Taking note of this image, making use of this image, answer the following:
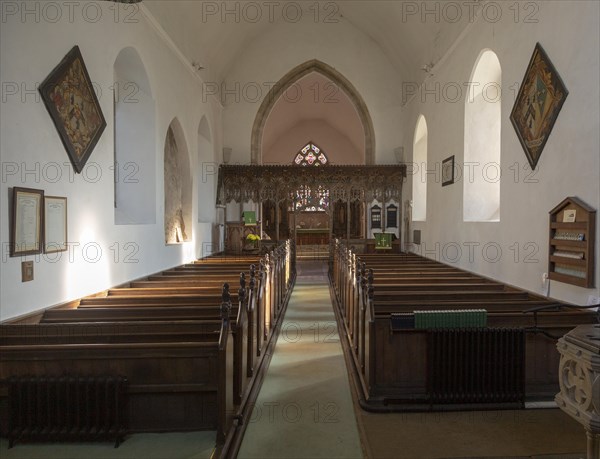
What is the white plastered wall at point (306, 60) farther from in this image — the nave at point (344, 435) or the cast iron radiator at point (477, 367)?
the cast iron radiator at point (477, 367)

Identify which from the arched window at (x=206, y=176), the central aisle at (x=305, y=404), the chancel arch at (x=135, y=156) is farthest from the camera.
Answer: the arched window at (x=206, y=176)

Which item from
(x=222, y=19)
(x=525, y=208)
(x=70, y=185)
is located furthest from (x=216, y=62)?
(x=525, y=208)

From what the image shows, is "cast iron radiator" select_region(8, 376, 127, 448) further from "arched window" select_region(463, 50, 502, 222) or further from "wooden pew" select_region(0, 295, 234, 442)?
"arched window" select_region(463, 50, 502, 222)

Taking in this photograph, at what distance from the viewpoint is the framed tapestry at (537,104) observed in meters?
4.88

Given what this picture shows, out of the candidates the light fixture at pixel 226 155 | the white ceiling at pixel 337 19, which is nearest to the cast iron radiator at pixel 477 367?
the white ceiling at pixel 337 19

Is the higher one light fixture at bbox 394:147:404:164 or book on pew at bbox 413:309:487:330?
light fixture at bbox 394:147:404:164

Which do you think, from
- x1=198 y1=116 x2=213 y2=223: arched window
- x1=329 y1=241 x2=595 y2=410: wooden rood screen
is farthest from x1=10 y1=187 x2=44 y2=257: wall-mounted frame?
x1=198 y1=116 x2=213 y2=223: arched window

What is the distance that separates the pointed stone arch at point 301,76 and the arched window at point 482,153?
581 cm

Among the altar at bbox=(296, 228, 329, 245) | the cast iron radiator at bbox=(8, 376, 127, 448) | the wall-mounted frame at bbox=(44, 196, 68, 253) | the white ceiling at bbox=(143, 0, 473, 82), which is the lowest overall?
the cast iron radiator at bbox=(8, 376, 127, 448)

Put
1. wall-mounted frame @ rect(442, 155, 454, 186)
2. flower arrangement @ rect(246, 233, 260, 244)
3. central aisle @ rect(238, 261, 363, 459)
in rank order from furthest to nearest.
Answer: flower arrangement @ rect(246, 233, 260, 244)
wall-mounted frame @ rect(442, 155, 454, 186)
central aisle @ rect(238, 261, 363, 459)

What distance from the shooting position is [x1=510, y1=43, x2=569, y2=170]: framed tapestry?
16.0 ft

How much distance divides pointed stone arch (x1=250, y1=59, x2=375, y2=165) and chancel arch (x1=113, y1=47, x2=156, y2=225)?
6.18 m

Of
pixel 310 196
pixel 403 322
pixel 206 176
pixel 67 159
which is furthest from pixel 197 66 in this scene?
pixel 403 322

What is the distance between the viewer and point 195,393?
3.09m
